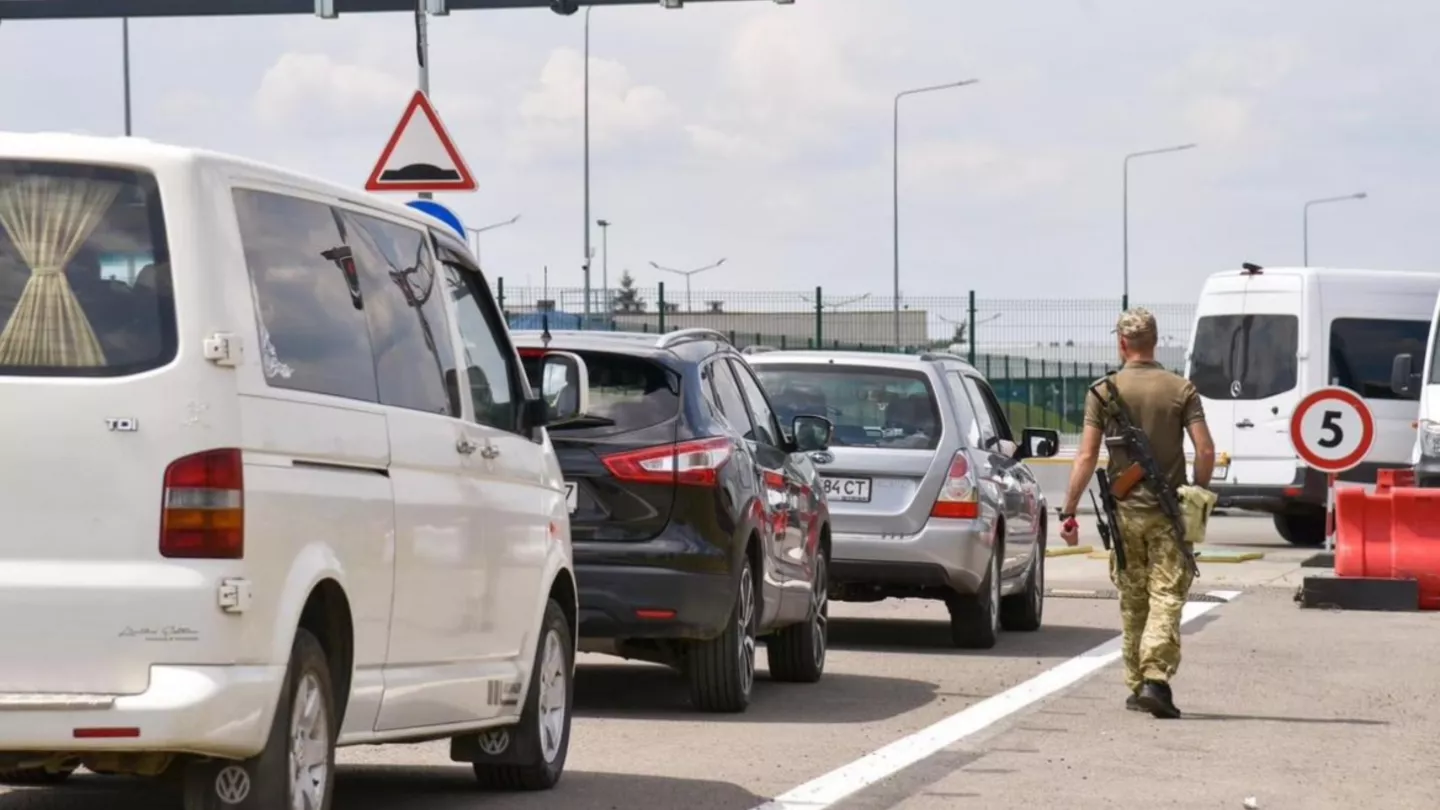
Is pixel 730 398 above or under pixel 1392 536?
above

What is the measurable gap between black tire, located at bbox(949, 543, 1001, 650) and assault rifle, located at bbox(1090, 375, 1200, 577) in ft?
11.5

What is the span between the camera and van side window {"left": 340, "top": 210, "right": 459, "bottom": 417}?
8.14m

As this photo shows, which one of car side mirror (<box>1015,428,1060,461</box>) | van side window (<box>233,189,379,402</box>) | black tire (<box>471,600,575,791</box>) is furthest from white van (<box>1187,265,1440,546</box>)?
van side window (<box>233,189,379,402</box>)

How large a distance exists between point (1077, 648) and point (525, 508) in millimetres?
8075

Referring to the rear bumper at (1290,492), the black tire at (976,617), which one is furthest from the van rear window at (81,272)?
the rear bumper at (1290,492)

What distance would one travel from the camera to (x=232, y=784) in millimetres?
7152

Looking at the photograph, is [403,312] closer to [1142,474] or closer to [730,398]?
[730,398]

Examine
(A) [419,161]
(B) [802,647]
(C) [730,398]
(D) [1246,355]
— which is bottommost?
(B) [802,647]

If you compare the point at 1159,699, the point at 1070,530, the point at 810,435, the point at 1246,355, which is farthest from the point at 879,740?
the point at 1246,355

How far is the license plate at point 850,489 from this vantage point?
16500 millimetres

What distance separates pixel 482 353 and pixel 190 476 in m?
2.71

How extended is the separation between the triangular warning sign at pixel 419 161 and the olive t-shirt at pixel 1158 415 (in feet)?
15.3

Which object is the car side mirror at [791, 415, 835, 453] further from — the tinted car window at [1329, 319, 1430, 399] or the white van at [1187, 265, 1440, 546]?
the tinted car window at [1329, 319, 1430, 399]

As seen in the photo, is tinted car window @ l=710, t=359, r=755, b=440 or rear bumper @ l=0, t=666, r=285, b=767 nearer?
rear bumper @ l=0, t=666, r=285, b=767
